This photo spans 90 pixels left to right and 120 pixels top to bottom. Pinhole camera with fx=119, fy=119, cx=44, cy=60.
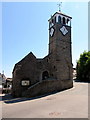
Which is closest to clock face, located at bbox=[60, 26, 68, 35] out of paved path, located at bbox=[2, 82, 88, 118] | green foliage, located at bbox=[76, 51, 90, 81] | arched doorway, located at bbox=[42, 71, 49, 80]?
arched doorway, located at bbox=[42, 71, 49, 80]

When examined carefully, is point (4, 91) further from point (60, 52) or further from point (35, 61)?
point (60, 52)

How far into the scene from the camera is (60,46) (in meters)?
22.5

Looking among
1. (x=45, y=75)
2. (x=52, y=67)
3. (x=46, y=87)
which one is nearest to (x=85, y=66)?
(x=52, y=67)

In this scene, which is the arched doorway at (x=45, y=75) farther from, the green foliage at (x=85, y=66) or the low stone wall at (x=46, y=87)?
the green foliage at (x=85, y=66)

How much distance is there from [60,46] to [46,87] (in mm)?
8342

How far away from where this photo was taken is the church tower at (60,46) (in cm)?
2201

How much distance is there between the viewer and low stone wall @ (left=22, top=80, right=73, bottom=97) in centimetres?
1736

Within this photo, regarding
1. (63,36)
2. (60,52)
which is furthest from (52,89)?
(63,36)

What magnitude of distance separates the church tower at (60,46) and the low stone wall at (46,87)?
134 cm

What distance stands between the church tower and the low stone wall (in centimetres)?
134

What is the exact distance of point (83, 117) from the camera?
27.0ft

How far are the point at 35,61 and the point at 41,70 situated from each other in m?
1.98

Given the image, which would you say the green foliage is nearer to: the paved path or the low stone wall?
the low stone wall

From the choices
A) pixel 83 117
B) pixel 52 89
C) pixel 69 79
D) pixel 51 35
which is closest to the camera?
pixel 83 117
